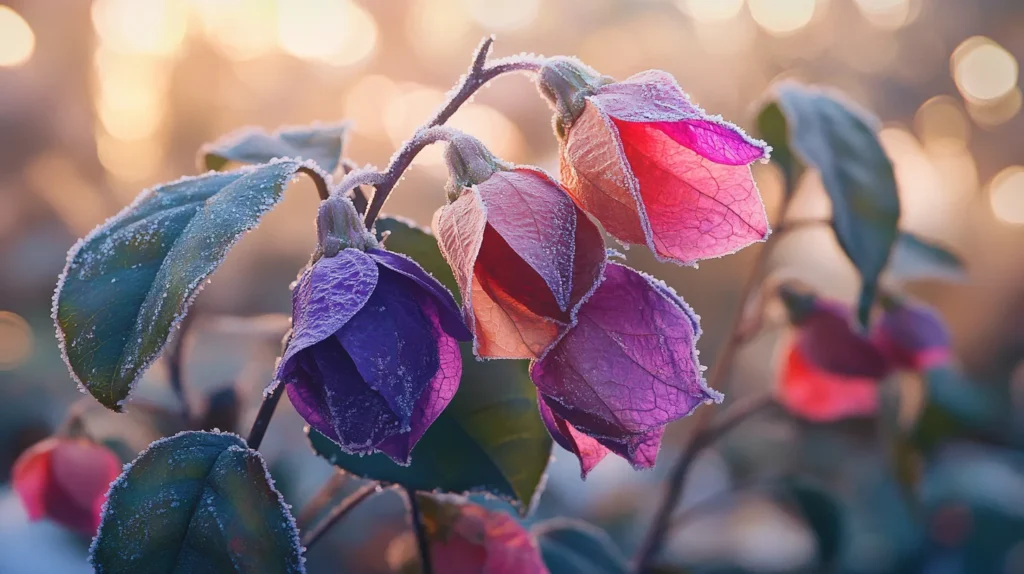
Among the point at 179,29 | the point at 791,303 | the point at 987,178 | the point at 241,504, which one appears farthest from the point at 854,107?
the point at 179,29

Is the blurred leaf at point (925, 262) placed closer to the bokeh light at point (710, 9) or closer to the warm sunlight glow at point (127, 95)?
the bokeh light at point (710, 9)

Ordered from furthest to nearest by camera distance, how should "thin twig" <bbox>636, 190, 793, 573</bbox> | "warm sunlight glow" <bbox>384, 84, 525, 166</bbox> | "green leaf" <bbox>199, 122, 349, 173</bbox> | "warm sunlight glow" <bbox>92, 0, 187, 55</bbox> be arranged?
1. "warm sunlight glow" <bbox>92, 0, 187, 55</bbox>
2. "warm sunlight glow" <bbox>384, 84, 525, 166</bbox>
3. "thin twig" <bbox>636, 190, 793, 573</bbox>
4. "green leaf" <bbox>199, 122, 349, 173</bbox>

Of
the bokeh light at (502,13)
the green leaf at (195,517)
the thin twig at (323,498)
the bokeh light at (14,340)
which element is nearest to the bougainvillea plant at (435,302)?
the green leaf at (195,517)

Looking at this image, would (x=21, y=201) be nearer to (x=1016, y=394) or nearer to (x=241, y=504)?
(x=241, y=504)

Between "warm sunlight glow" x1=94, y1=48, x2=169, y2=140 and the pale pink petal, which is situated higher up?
the pale pink petal

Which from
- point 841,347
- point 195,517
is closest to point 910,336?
point 841,347

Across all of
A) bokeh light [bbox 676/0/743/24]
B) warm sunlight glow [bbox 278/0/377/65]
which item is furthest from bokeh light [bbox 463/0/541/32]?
bokeh light [bbox 676/0/743/24]

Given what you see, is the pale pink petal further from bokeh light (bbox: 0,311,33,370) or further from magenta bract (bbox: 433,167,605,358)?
bokeh light (bbox: 0,311,33,370)
